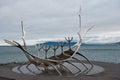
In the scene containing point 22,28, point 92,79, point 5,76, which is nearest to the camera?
point 92,79

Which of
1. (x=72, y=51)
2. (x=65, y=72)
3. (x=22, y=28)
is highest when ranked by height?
(x=22, y=28)

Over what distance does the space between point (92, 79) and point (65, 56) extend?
9.85 ft

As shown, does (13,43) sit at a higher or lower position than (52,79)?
higher

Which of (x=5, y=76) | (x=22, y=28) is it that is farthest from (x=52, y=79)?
(x=22, y=28)

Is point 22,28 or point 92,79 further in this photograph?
point 22,28

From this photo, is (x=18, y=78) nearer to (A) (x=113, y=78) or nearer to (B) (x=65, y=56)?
(B) (x=65, y=56)

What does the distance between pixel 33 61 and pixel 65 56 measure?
1.72m

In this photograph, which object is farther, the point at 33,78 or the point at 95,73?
the point at 95,73

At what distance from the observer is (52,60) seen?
13211 mm

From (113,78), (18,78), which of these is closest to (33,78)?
(18,78)

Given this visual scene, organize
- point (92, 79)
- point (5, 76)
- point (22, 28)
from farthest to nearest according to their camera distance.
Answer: point (22, 28) < point (5, 76) < point (92, 79)

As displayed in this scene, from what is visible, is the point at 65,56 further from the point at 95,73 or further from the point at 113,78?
the point at 113,78

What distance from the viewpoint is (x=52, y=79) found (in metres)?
11.4

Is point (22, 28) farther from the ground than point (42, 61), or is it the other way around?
point (22, 28)
